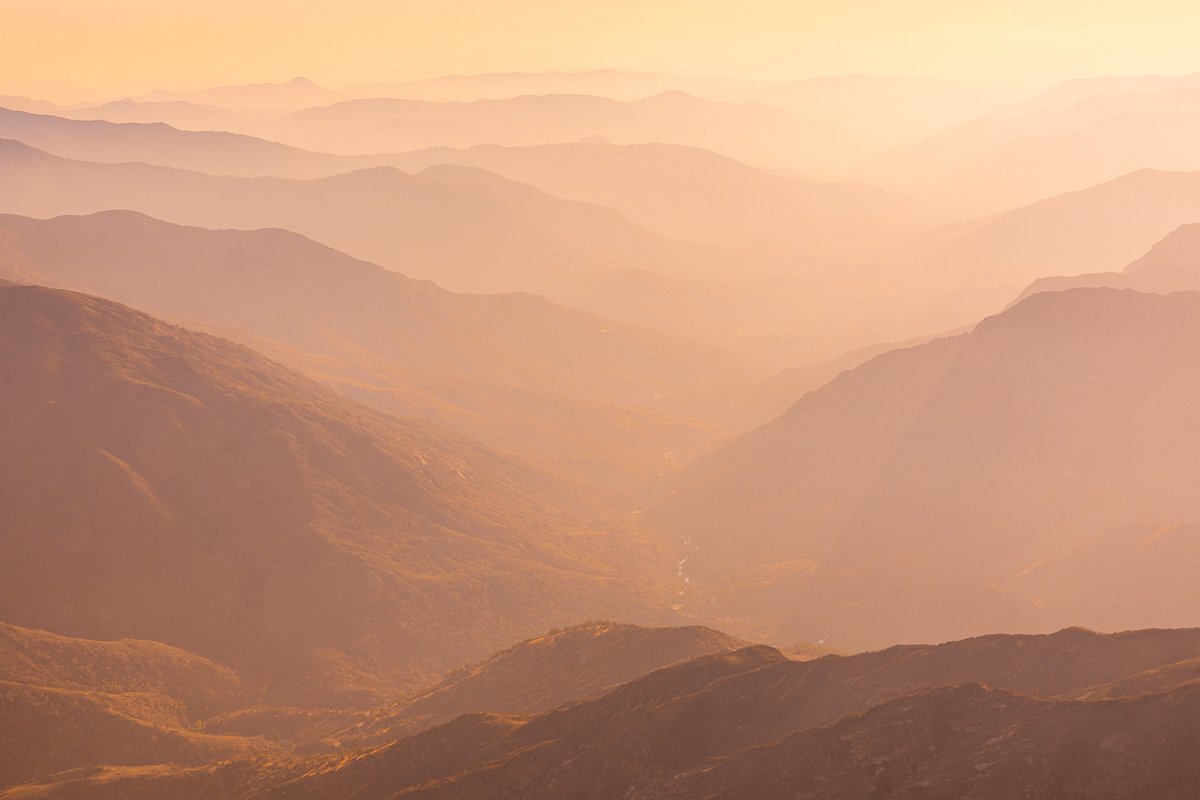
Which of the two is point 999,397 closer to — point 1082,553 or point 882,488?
point 882,488

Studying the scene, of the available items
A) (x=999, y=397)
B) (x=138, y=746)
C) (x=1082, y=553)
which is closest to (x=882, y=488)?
(x=999, y=397)

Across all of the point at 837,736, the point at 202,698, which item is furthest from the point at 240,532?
the point at 837,736

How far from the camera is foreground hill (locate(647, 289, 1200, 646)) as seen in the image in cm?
15475

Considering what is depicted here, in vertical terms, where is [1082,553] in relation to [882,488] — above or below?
below

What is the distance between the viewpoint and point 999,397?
18750 cm

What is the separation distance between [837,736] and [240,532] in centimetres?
11840

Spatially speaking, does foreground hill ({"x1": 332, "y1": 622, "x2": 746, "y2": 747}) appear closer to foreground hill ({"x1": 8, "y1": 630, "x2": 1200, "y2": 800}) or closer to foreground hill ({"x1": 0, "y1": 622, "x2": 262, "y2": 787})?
foreground hill ({"x1": 0, "y1": 622, "x2": 262, "y2": 787})

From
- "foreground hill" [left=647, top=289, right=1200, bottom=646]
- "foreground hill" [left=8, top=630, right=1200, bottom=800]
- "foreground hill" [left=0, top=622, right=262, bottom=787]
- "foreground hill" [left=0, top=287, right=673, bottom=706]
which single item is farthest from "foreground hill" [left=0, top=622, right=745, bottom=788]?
"foreground hill" [left=647, top=289, right=1200, bottom=646]

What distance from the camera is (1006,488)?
176m

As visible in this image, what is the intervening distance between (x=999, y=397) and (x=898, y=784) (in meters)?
143

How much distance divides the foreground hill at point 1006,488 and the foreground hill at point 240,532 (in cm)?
3132

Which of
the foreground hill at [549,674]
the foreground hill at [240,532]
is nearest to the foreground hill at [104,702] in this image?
the foreground hill at [240,532]

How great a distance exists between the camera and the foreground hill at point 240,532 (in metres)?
141

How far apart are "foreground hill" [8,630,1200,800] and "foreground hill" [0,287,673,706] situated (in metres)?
46.3
